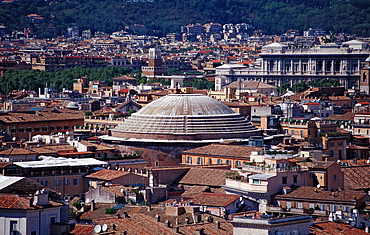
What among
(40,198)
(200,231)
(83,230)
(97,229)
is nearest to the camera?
(40,198)

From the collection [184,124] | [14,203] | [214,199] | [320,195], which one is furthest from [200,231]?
[184,124]

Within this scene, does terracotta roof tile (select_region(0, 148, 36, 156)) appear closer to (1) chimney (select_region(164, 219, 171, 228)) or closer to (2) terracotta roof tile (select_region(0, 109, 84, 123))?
(1) chimney (select_region(164, 219, 171, 228))

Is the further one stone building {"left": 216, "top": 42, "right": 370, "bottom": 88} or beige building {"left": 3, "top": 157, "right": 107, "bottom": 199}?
stone building {"left": 216, "top": 42, "right": 370, "bottom": 88}

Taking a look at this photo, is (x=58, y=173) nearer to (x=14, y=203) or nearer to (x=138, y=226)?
(x=138, y=226)

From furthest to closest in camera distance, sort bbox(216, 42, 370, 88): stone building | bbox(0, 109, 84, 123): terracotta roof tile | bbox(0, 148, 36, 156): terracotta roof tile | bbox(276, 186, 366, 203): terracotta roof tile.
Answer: bbox(216, 42, 370, 88): stone building → bbox(0, 109, 84, 123): terracotta roof tile → bbox(0, 148, 36, 156): terracotta roof tile → bbox(276, 186, 366, 203): terracotta roof tile

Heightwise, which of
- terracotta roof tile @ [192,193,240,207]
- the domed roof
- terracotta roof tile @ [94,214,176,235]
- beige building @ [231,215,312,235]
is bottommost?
terracotta roof tile @ [192,193,240,207]

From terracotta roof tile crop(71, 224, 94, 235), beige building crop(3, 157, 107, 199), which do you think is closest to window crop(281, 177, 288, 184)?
beige building crop(3, 157, 107, 199)

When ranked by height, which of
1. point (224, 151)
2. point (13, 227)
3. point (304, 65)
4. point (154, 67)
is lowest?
point (13, 227)

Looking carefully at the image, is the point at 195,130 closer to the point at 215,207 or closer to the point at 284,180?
the point at 284,180
